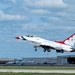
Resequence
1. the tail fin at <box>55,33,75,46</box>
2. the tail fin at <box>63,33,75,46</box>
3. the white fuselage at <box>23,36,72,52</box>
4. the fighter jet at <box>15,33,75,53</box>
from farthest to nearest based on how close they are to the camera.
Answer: the tail fin at <box>63,33,75,46</box> → the tail fin at <box>55,33,75,46</box> → the white fuselage at <box>23,36,72,52</box> → the fighter jet at <box>15,33,75,53</box>

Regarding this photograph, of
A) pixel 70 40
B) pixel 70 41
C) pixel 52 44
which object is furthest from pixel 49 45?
pixel 70 40

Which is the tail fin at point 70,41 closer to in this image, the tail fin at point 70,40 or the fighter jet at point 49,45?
the tail fin at point 70,40

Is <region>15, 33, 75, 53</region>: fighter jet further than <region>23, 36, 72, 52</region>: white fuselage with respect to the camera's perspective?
No

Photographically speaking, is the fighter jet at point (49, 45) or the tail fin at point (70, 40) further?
the tail fin at point (70, 40)

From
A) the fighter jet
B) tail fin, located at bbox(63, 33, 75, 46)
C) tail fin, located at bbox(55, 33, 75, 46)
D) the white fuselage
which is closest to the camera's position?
the fighter jet

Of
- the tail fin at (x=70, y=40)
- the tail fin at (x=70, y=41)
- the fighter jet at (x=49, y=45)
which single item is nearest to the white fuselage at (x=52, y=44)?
the fighter jet at (x=49, y=45)

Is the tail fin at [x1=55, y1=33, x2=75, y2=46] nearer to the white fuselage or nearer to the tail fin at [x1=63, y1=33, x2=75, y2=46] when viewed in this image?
the tail fin at [x1=63, y1=33, x2=75, y2=46]

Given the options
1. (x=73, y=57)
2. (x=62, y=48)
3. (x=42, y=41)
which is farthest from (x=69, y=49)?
(x=73, y=57)

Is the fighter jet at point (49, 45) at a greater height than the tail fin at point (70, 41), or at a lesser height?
lesser

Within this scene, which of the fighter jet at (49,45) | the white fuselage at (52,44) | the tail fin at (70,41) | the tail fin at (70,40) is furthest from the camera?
the tail fin at (70,40)

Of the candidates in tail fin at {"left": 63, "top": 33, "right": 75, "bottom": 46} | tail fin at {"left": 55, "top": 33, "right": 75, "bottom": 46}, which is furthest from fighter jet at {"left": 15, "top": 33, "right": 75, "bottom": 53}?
tail fin at {"left": 63, "top": 33, "right": 75, "bottom": 46}

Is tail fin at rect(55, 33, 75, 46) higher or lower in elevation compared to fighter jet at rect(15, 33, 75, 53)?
higher

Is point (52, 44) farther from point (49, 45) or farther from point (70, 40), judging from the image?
point (70, 40)

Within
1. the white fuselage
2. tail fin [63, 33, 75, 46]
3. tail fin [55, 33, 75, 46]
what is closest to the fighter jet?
the white fuselage
